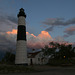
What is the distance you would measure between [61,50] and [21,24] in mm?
21788

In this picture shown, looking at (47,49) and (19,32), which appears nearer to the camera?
(19,32)

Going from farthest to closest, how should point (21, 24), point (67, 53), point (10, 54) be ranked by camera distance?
point (10, 54) → point (67, 53) → point (21, 24)

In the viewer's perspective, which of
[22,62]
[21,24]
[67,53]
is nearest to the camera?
[22,62]

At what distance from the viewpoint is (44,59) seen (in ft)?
133

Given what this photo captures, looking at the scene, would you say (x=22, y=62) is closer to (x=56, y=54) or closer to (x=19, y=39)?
(x=19, y=39)

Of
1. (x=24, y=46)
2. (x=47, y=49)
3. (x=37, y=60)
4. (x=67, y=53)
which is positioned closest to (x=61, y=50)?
(x=67, y=53)

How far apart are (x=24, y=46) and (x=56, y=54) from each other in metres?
19.4

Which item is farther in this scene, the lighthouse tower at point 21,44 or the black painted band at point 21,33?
the black painted band at point 21,33

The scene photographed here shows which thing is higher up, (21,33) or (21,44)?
(21,33)

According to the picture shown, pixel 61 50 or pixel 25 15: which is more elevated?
pixel 25 15

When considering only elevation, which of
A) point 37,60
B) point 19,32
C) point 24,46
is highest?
point 19,32

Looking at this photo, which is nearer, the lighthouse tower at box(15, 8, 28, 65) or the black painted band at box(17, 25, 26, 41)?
the lighthouse tower at box(15, 8, 28, 65)

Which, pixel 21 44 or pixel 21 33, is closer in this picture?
pixel 21 44

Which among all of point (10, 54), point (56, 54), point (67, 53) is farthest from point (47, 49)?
point (10, 54)
